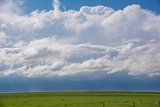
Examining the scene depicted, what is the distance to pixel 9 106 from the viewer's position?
6762 centimetres

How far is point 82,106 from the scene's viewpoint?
61188mm

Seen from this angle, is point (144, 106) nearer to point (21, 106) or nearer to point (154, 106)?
point (154, 106)

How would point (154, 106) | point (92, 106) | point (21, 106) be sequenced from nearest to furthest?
point (154, 106)
point (92, 106)
point (21, 106)

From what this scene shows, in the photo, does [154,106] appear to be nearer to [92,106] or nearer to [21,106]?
[92,106]

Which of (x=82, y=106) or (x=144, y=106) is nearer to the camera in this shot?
(x=144, y=106)

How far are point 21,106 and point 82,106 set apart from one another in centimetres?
1249

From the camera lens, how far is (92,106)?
60.8 metres

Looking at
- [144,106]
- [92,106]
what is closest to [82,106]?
[92,106]

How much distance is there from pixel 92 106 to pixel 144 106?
9731 millimetres

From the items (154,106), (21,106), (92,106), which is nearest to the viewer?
(154,106)

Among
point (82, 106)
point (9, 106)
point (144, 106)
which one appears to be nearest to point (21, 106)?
point (9, 106)

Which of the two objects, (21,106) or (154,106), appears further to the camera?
(21,106)

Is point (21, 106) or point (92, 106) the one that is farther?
point (21, 106)

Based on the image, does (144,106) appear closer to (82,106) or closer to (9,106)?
(82,106)
